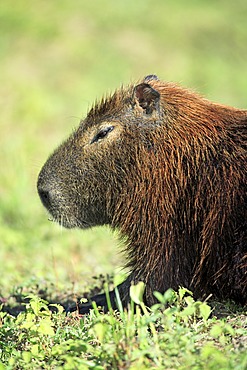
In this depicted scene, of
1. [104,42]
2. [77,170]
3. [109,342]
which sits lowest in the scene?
[109,342]

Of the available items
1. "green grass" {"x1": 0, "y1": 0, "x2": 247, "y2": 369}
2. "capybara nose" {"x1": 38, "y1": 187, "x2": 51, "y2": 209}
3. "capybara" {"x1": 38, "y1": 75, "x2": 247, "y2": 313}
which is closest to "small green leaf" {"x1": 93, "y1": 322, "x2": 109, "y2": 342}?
"green grass" {"x1": 0, "y1": 0, "x2": 247, "y2": 369}

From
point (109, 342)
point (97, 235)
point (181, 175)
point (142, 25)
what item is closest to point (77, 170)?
point (181, 175)

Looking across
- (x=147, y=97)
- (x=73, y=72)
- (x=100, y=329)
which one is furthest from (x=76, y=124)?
(x=100, y=329)

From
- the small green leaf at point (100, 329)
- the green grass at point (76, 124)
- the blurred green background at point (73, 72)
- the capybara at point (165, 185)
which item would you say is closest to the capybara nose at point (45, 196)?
the capybara at point (165, 185)

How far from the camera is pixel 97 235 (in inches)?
285

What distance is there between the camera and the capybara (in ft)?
12.4

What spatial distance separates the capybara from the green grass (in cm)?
26

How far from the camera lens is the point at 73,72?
486 inches

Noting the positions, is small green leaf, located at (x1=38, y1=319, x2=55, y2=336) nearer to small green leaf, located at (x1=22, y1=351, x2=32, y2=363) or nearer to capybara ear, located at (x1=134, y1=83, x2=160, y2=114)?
small green leaf, located at (x1=22, y1=351, x2=32, y2=363)

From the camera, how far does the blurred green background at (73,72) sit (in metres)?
6.88

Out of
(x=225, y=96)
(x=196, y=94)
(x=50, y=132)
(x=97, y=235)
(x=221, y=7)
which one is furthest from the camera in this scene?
(x=221, y=7)

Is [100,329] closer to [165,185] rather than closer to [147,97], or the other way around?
[165,185]

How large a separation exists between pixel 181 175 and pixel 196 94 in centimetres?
58

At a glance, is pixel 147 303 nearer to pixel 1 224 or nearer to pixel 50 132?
pixel 1 224
